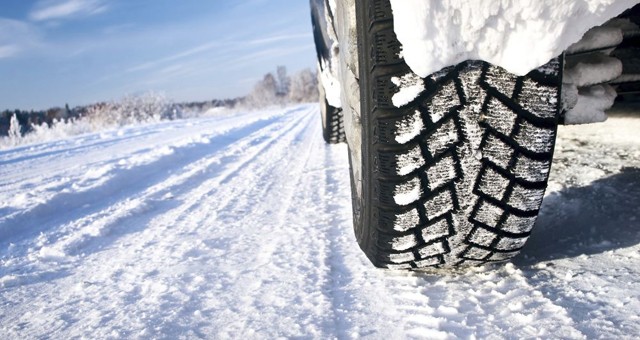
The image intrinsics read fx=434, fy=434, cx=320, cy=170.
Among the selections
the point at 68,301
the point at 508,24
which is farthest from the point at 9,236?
the point at 508,24

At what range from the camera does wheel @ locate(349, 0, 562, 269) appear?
3.23ft

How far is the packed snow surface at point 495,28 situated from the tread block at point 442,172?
0.72ft

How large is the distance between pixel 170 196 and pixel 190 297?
1.93 m

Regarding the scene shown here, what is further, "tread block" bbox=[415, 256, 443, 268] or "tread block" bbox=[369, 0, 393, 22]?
"tread block" bbox=[415, 256, 443, 268]

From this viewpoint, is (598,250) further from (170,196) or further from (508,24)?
(170,196)

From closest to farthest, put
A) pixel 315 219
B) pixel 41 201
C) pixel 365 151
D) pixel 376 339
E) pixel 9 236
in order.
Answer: pixel 376 339 → pixel 365 151 → pixel 315 219 → pixel 9 236 → pixel 41 201

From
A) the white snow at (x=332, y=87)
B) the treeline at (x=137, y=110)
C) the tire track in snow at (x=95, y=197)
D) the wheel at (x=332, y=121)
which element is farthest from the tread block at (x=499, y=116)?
the treeline at (x=137, y=110)

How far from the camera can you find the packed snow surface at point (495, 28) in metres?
0.88

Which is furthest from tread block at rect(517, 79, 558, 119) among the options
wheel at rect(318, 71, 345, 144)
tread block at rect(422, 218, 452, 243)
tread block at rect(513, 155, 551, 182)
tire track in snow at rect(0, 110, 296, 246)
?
wheel at rect(318, 71, 345, 144)

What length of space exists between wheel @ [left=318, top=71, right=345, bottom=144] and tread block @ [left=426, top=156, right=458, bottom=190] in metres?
2.91

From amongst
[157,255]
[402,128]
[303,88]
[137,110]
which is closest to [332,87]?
[157,255]

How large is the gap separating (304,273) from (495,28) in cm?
94

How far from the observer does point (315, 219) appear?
82.0 inches

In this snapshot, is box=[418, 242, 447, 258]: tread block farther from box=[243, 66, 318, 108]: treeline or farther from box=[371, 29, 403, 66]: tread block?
box=[243, 66, 318, 108]: treeline
